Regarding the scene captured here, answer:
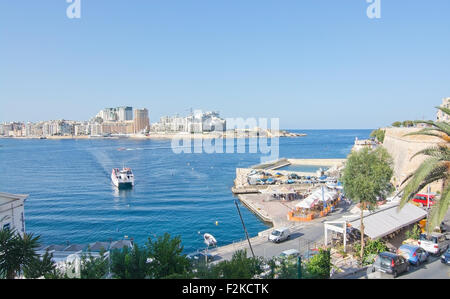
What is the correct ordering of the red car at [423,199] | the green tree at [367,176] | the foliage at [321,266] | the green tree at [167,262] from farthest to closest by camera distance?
the red car at [423,199], the green tree at [367,176], the foliage at [321,266], the green tree at [167,262]

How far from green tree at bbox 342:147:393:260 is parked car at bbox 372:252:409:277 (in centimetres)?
269

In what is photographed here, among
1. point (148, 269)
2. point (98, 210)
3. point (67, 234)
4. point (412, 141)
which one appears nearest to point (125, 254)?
point (148, 269)

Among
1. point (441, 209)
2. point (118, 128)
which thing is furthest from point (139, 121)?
point (441, 209)

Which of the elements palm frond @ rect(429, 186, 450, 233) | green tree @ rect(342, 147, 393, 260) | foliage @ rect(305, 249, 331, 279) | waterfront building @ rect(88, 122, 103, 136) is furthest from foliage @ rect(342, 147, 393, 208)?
waterfront building @ rect(88, 122, 103, 136)

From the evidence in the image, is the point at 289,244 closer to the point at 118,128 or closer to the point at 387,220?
the point at 387,220

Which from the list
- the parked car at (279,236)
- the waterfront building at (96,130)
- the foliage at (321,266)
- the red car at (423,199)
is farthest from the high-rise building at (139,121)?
the foliage at (321,266)

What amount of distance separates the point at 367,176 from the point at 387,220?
2494 millimetres

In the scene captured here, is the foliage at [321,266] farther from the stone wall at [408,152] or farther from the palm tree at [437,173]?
the stone wall at [408,152]

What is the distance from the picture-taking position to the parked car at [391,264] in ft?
25.8

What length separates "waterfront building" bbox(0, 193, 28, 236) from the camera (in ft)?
33.0

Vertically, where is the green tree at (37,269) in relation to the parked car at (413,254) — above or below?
above

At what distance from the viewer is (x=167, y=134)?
166m

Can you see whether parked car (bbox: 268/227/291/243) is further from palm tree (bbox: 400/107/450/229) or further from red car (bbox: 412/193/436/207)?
red car (bbox: 412/193/436/207)

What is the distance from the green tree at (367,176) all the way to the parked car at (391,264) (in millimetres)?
2686
